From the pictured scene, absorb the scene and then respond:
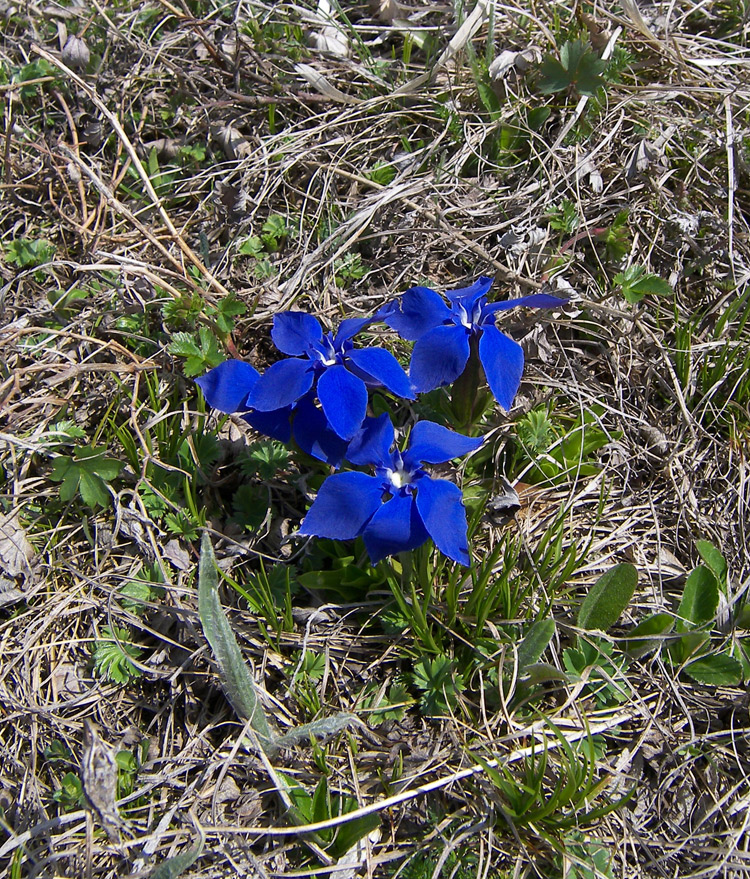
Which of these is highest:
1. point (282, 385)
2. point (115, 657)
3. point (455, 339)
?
point (455, 339)

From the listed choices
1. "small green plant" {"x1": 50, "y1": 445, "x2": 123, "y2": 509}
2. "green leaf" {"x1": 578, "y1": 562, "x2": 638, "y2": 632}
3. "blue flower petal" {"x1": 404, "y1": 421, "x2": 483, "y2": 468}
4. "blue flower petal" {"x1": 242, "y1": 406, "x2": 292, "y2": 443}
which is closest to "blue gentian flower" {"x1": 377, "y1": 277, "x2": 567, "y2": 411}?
"blue flower petal" {"x1": 404, "y1": 421, "x2": 483, "y2": 468}

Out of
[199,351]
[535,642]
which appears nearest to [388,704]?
[535,642]

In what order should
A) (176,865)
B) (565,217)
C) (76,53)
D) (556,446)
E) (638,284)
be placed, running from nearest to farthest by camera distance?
(176,865) < (556,446) < (638,284) < (565,217) < (76,53)

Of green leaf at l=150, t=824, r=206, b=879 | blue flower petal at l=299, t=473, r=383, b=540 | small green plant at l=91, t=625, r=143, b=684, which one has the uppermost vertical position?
blue flower petal at l=299, t=473, r=383, b=540

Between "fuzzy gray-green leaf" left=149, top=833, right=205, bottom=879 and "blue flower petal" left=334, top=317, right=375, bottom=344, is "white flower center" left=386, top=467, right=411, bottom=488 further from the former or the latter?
"fuzzy gray-green leaf" left=149, top=833, right=205, bottom=879

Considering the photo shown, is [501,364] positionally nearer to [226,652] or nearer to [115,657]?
[226,652]

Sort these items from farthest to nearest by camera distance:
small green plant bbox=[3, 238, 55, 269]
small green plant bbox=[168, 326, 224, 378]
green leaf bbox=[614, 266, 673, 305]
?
1. small green plant bbox=[3, 238, 55, 269]
2. green leaf bbox=[614, 266, 673, 305]
3. small green plant bbox=[168, 326, 224, 378]

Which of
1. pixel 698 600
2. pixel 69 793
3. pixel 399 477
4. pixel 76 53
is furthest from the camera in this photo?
pixel 76 53
